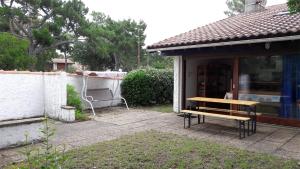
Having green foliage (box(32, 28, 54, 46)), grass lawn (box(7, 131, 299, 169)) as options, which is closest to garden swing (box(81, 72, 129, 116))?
grass lawn (box(7, 131, 299, 169))

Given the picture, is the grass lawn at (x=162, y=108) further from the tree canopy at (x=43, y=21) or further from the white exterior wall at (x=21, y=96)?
the tree canopy at (x=43, y=21)

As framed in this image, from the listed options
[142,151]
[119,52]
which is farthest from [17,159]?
[119,52]

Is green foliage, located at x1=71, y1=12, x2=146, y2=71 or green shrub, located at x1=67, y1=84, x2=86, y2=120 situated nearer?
green shrub, located at x1=67, y1=84, x2=86, y2=120

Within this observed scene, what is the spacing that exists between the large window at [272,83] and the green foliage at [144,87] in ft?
15.2

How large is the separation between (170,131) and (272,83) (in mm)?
3762

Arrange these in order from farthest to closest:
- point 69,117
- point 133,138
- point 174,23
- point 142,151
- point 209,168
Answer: point 174,23 → point 69,117 → point 133,138 → point 142,151 → point 209,168

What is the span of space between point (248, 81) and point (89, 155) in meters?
6.11

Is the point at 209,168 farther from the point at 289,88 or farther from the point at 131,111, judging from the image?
the point at 131,111

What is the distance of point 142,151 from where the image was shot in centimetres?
546

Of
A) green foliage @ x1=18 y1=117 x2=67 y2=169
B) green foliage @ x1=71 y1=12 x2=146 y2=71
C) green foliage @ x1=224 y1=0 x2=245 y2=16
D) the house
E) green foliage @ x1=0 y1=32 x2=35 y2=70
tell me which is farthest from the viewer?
green foliage @ x1=224 y1=0 x2=245 y2=16

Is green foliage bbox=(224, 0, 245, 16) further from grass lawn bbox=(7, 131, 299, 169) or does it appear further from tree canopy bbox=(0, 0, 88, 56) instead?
grass lawn bbox=(7, 131, 299, 169)

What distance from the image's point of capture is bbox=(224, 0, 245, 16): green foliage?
41409 millimetres

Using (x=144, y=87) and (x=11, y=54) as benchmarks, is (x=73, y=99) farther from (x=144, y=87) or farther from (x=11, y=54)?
(x=11, y=54)

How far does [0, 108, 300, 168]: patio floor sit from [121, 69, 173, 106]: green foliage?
256cm
